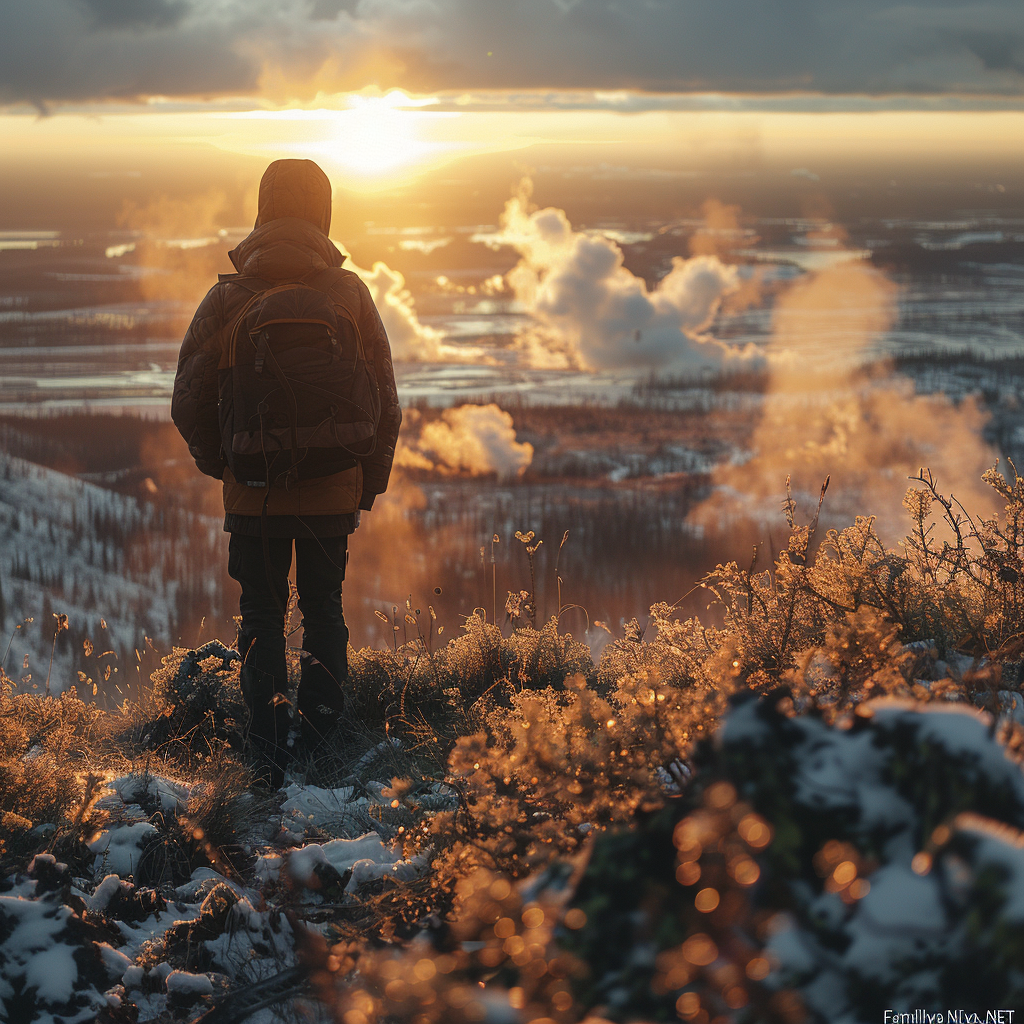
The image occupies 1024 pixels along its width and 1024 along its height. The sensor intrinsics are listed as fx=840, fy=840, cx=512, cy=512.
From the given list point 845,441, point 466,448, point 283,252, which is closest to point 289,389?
point 283,252

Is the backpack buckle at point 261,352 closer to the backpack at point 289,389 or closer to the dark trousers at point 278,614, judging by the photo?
the backpack at point 289,389

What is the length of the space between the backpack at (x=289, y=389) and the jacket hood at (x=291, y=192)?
1.17 feet

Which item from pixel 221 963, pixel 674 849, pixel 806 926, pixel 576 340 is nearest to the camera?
pixel 806 926

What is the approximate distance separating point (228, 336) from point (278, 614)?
41.0 inches

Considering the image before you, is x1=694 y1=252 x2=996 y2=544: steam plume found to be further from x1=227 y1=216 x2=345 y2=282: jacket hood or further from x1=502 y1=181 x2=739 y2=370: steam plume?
x1=227 y1=216 x2=345 y2=282: jacket hood

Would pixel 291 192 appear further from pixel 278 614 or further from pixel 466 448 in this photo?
pixel 466 448

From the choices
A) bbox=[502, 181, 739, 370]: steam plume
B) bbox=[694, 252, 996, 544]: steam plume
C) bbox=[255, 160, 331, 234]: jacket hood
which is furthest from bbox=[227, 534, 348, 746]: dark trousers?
bbox=[502, 181, 739, 370]: steam plume

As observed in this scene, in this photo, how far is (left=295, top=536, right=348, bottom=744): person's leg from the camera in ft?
10.4

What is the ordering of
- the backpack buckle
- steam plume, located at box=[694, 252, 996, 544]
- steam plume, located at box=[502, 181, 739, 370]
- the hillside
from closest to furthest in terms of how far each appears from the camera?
the hillside → the backpack buckle → steam plume, located at box=[694, 252, 996, 544] → steam plume, located at box=[502, 181, 739, 370]

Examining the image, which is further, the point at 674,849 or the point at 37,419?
the point at 37,419

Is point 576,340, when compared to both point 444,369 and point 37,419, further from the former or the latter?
point 37,419

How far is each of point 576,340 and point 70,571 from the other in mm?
112198

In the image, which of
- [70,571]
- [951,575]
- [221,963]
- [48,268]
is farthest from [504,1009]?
[48,268]

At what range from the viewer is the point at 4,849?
197 centimetres
